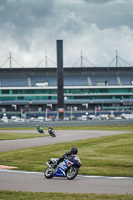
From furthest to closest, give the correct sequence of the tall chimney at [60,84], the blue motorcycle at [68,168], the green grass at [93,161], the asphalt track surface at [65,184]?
the tall chimney at [60,84] < the green grass at [93,161] < the blue motorcycle at [68,168] < the asphalt track surface at [65,184]

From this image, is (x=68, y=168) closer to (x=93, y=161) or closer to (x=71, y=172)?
(x=71, y=172)

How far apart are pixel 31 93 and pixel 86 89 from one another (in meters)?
17.5

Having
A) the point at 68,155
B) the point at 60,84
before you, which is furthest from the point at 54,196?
the point at 60,84

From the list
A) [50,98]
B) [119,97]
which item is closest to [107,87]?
[119,97]

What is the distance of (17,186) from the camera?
15.1 m

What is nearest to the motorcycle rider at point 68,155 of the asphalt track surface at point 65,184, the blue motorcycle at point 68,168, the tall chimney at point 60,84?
the blue motorcycle at point 68,168

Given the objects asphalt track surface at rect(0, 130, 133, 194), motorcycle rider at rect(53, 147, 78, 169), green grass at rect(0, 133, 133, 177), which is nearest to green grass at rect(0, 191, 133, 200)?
asphalt track surface at rect(0, 130, 133, 194)

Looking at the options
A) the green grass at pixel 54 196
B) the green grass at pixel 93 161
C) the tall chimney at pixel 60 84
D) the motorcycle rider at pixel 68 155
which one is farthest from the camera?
the tall chimney at pixel 60 84

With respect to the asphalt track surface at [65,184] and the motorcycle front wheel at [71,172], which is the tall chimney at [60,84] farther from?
the motorcycle front wheel at [71,172]

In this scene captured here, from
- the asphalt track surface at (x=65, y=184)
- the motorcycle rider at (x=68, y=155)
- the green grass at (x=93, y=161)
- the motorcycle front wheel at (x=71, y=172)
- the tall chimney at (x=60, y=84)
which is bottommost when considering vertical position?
the green grass at (x=93, y=161)

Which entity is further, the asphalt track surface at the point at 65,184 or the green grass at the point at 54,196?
the asphalt track surface at the point at 65,184

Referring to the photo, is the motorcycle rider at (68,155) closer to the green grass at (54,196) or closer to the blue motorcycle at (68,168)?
the blue motorcycle at (68,168)

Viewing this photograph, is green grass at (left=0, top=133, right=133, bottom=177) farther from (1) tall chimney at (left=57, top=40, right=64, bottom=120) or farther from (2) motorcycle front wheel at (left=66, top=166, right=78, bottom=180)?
(1) tall chimney at (left=57, top=40, right=64, bottom=120)

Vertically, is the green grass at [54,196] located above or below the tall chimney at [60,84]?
below
